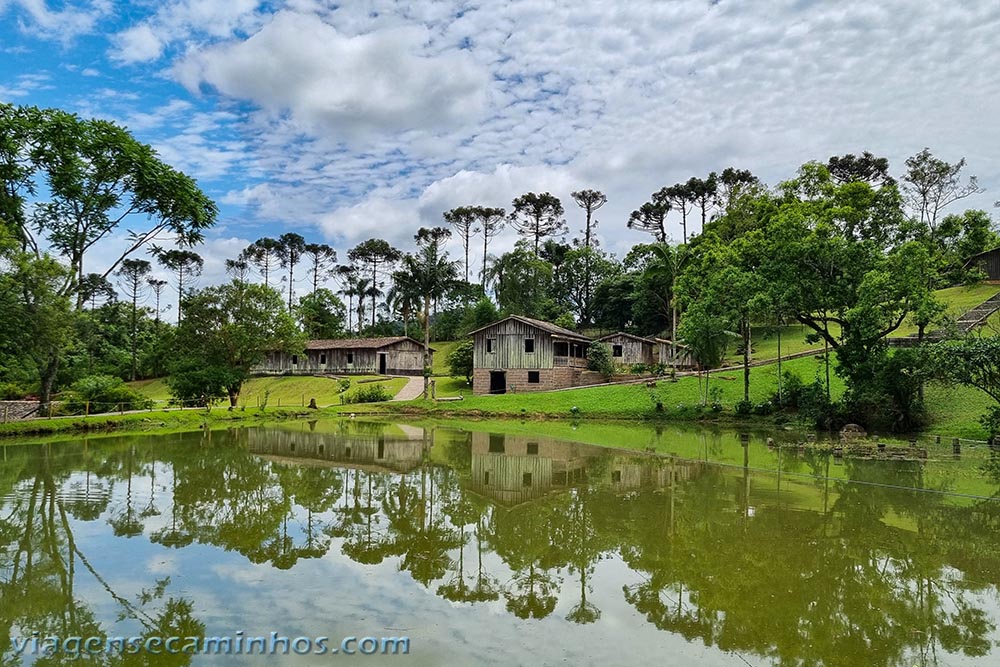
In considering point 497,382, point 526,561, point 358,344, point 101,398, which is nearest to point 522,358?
point 497,382

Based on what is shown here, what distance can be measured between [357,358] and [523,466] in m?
39.1

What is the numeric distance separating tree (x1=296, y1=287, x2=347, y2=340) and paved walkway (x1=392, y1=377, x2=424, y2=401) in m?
21.6

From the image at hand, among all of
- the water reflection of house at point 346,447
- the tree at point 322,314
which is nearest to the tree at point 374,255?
the tree at point 322,314

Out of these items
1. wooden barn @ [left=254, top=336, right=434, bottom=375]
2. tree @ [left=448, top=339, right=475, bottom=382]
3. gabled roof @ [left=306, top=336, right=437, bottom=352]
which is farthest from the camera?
wooden barn @ [left=254, top=336, right=434, bottom=375]

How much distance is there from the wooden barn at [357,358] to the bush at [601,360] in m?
18.0

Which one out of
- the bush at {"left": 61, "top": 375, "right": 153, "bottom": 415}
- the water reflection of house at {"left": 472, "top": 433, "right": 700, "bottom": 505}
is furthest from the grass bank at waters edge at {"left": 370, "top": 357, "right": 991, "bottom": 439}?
the bush at {"left": 61, "top": 375, "right": 153, "bottom": 415}

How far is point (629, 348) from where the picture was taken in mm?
45844

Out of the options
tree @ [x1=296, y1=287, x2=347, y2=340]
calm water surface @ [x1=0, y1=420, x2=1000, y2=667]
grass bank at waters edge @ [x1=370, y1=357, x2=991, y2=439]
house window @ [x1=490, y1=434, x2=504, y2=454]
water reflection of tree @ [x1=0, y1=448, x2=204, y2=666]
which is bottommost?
house window @ [x1=490, y1=434, x2=504, y2=454]

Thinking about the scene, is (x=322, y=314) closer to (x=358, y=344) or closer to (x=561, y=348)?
(x=358, y=344)

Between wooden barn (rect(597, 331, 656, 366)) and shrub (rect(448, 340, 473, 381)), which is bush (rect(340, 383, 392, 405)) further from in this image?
wooden barn (rect(597, 331, 656, 366))

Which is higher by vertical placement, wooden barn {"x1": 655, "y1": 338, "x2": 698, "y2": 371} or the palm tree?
the palm tree

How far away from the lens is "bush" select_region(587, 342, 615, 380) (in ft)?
134

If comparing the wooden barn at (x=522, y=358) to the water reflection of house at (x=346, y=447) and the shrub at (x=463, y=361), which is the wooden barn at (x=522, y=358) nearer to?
the shrub at (x=463, y=361)

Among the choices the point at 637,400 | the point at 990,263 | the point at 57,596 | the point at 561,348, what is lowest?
the point at 57,596
